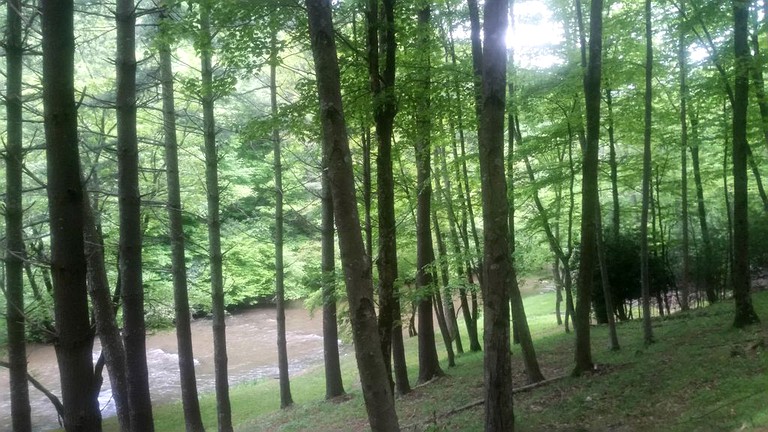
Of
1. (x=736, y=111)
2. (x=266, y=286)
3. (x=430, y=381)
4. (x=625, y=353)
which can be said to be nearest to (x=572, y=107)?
(x=736, y=111)

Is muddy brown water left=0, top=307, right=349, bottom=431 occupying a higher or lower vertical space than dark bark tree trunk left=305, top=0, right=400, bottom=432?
lower

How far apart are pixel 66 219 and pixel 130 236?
2.96 meters

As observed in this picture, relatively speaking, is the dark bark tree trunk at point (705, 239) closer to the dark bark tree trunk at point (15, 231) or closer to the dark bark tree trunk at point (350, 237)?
the dark bark tree trunk at point (350, 237)

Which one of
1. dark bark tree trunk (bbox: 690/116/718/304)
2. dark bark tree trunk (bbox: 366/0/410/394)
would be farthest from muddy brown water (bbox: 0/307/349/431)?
dark bark tree trunk (bbox: 690/116/718/304)

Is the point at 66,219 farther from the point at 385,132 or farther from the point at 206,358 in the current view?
the point at 206,358

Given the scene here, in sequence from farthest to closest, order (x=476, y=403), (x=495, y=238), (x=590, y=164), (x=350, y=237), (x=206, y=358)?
1. (x=206, y=358)
2. (x=476, y=403)
3. (x=590, y=164)
4. (x=495, y=238)
5. (x=350, y=237)

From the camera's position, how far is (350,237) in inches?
195

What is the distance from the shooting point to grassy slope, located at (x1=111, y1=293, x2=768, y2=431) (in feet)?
22.2

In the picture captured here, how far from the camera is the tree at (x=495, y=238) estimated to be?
611 cm

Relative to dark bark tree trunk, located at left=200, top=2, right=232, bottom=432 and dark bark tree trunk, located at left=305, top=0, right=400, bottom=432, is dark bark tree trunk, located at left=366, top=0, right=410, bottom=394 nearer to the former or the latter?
dark bark tree trunk, located at left=305, top=0, right=400, bottom=432

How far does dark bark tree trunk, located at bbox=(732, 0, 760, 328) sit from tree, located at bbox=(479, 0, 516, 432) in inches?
210

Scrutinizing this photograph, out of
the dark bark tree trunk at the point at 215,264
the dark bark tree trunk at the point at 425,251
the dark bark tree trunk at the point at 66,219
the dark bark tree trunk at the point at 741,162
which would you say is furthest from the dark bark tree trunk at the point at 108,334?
the dark bark tree trunk at the point at 741,162

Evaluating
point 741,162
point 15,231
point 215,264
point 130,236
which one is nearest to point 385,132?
point 130,236

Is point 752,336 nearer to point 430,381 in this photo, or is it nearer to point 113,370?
point 430,381
